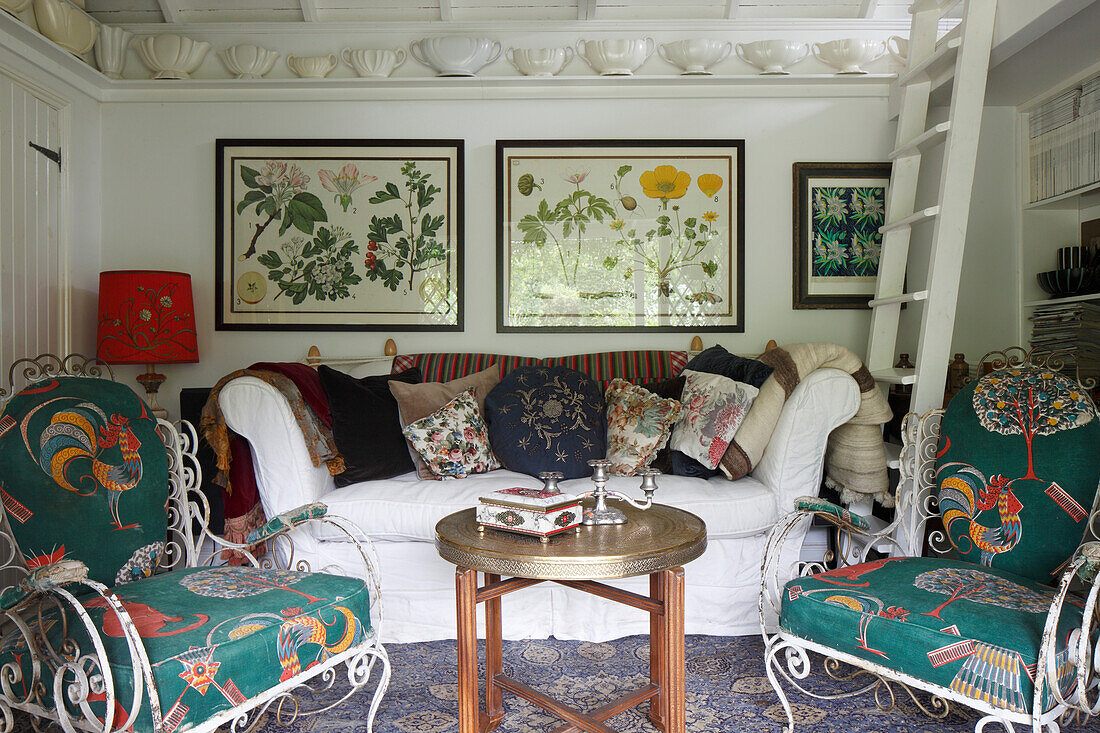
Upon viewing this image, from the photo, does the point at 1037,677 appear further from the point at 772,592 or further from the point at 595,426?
the point at 595,426

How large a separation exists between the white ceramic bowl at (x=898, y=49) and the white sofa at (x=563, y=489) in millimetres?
1848

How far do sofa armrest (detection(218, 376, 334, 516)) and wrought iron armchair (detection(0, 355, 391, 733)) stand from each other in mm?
372

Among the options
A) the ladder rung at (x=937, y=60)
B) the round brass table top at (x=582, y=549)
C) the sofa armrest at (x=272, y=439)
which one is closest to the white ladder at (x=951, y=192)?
the ladder rung at (x=937, y=60)

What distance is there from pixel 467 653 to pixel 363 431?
132cm

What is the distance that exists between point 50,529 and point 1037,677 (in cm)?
222

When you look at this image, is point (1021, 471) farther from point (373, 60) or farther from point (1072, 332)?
point (373, 60)

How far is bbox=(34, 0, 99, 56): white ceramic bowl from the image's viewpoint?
320 centimetres

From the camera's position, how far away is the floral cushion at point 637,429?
2.93 meters

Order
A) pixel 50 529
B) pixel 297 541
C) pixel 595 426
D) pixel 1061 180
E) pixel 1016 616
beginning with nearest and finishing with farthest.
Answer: pixel 1016 616 → pixel 50 529 → pixel 297 541 → pixel 595 426 → pixel 1061 180

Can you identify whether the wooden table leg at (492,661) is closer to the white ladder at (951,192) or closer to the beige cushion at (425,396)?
the beige cushion at (425,396)

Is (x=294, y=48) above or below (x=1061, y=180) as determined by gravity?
above

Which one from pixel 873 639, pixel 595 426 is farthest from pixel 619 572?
pixel 595 426

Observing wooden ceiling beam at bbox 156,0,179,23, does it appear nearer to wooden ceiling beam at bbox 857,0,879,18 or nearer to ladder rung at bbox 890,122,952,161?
wooden ceiling beam at bbox 857,0,879,18

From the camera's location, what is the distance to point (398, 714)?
212cm
